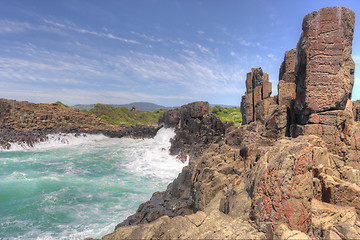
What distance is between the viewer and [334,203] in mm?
4617

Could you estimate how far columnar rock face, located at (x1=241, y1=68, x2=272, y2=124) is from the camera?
20831 millimetres

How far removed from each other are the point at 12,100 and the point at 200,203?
2208 inches

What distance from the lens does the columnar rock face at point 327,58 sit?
24.9 ft

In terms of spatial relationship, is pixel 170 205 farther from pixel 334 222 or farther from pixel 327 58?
pixel 327 58

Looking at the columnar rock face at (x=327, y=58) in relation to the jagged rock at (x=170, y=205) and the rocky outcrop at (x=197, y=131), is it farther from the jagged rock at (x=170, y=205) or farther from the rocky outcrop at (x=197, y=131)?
the rocky outcrop at (x=197, y=131)

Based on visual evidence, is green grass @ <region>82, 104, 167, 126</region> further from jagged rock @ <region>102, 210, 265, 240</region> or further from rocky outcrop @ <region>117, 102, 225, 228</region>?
jagged rock @ <region>102, 210, 265, 240</region>

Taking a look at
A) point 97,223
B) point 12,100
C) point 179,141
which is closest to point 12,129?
point 12,100

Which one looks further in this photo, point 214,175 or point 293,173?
point 214,175

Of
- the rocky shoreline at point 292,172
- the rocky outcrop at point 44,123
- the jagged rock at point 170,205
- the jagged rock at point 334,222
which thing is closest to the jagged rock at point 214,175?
the rocky shoreline at point 292,172

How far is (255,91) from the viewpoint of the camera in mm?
21719

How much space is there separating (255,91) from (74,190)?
19643 mm

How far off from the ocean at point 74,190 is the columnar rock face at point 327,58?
10.8 m

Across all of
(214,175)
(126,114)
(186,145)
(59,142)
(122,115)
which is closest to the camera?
(214,175)

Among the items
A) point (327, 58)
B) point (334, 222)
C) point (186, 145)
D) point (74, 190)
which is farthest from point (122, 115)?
point (334, 222)
